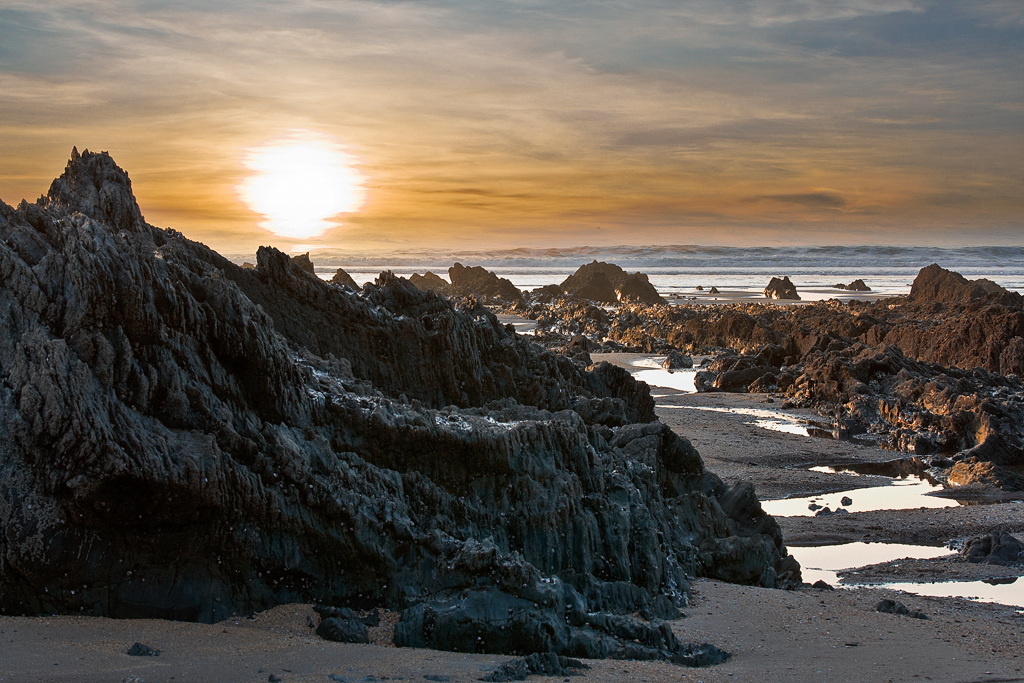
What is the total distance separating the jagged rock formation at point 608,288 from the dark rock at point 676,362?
38.6 meters

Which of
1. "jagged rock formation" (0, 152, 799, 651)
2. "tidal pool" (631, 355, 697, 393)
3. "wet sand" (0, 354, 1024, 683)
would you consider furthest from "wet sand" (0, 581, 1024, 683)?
"tidal pool" (631, 355, 697, 393)

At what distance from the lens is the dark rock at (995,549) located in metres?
17.1

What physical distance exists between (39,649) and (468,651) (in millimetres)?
4317

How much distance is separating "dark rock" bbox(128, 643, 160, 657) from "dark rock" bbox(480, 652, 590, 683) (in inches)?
127

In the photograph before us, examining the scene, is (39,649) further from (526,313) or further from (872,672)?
(526,313)

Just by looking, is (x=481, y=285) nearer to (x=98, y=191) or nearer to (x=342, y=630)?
(x=98, y=191)

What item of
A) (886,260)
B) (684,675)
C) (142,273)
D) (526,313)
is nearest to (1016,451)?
(684,675)

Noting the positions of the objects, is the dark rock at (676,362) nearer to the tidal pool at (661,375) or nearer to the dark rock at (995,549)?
the tidal pool at (661,375)

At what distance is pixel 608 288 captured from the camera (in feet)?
304

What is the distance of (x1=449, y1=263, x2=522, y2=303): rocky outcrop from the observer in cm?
8866

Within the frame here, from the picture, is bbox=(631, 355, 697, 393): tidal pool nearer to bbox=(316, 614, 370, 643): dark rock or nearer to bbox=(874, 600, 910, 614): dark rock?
bbox=(874, 600, 910, 614): dark rock

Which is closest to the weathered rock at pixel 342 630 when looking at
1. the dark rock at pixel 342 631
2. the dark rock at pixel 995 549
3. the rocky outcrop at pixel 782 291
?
the dark rock at pixel 342 631

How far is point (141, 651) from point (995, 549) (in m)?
15.7

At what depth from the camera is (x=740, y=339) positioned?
5244cm
